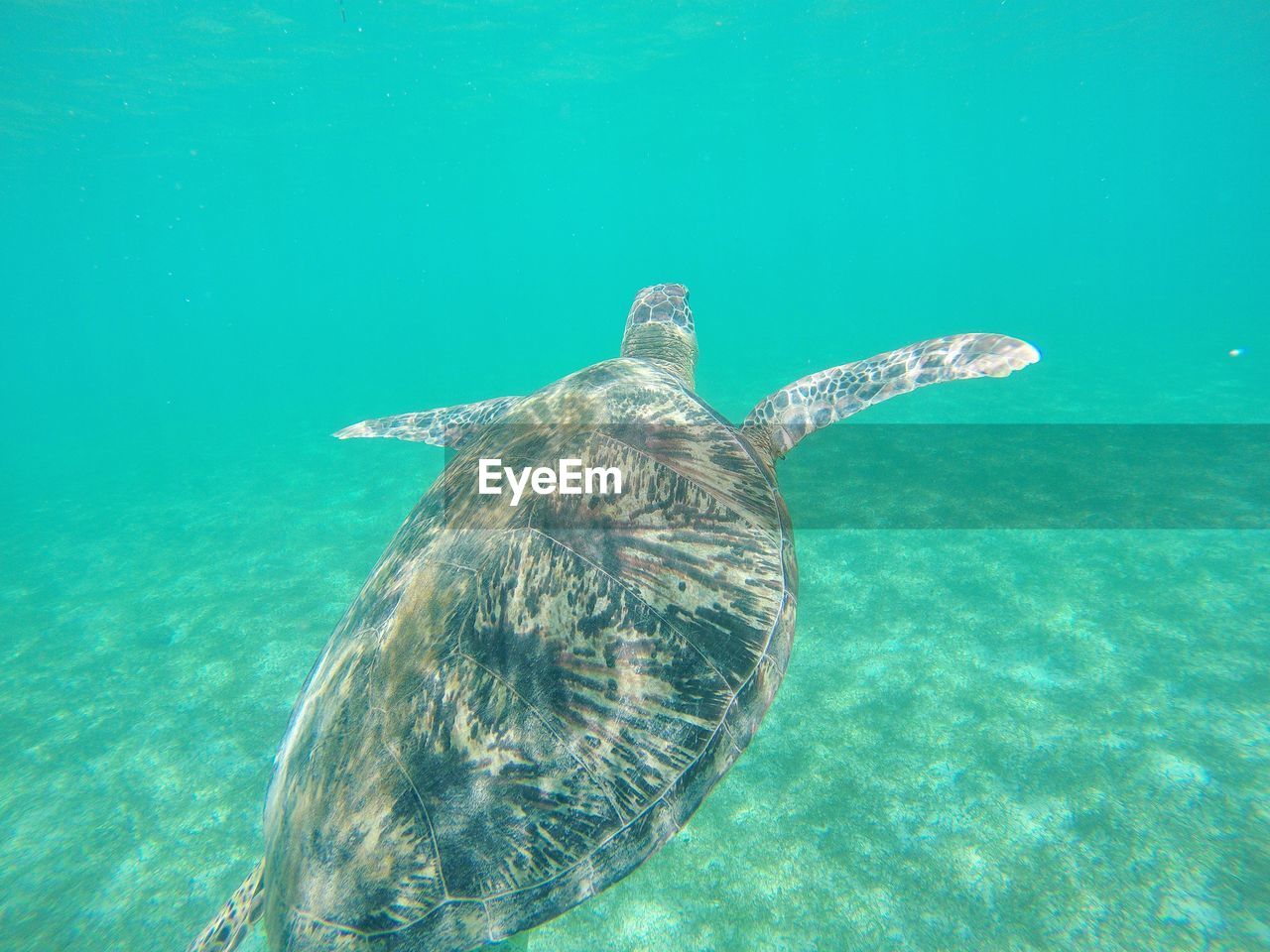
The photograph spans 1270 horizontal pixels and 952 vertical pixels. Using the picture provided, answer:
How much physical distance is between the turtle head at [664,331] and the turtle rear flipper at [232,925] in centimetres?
503

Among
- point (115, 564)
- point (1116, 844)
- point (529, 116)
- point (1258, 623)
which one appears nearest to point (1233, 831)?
A: point (1116, 844)

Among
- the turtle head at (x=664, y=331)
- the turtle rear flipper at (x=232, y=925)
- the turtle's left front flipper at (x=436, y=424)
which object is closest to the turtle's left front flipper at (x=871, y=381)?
the turtle head at (x=664, y=331)

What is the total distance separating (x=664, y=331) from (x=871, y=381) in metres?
2.63

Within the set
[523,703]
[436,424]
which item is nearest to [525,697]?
[523,703]

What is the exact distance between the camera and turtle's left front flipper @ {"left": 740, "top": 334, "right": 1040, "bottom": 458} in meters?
4.26

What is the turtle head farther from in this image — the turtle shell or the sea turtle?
the turtle shell

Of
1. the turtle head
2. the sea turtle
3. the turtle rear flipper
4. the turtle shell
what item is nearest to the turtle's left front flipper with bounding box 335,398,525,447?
the turtle head

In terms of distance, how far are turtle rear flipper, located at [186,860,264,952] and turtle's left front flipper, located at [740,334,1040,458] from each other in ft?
13.6

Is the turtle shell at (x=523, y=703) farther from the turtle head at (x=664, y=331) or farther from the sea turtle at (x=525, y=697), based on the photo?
the turtle head at (x=664, y=331)

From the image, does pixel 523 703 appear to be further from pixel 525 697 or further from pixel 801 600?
pixel 801 600

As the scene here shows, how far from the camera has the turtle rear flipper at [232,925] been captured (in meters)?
2.62

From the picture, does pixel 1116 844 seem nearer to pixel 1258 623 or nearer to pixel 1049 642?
pixel 1049 642

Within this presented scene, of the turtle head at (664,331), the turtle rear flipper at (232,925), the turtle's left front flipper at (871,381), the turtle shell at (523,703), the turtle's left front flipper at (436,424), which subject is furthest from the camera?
the turtle head at (664,331)

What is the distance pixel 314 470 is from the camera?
47.4 feet
